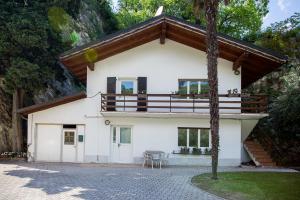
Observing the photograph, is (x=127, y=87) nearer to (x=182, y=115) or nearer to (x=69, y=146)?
(x=182, y=115)

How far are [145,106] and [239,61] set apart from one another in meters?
6.00

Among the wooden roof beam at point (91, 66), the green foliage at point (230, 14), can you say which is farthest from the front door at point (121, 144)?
the green foliage at point (230, 14)

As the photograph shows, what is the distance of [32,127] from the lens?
22141mm

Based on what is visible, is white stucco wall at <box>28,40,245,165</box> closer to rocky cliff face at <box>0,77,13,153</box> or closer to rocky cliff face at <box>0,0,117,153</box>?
rocky cliff face at <box>0,77,13,153</box>

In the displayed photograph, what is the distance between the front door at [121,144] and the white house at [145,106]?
6cm

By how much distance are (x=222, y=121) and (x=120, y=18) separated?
2730 cm

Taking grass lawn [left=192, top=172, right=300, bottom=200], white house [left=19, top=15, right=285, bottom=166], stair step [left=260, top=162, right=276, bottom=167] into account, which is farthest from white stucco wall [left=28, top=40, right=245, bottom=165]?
grass lawn [left=192, top=172, right=300, bottom=200]

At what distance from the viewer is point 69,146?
22219 mm

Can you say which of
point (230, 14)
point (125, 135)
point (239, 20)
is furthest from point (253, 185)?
point (230, 14)

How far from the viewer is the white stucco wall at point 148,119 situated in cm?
2152

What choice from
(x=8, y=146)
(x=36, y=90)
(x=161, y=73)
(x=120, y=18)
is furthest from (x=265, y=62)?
(x=120, y=18)

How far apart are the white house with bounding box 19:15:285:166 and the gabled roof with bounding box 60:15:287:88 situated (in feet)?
0.21

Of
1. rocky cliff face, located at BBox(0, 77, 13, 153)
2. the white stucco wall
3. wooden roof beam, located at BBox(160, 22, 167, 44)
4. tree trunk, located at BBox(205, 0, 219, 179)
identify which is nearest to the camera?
tree trunk, located at BBox(205, 0, 219, 179)

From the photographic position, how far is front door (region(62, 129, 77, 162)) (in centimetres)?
2217
